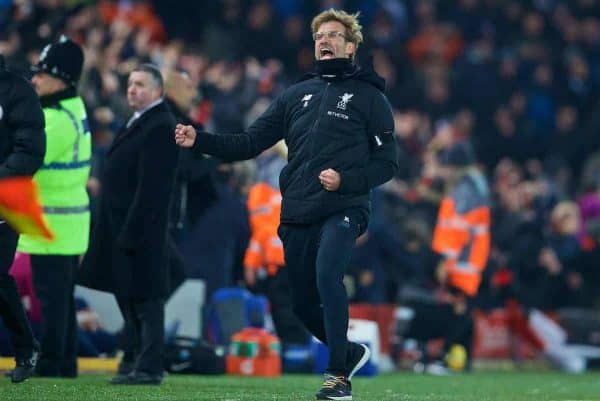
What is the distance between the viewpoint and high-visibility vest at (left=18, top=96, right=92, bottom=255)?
1115 cm

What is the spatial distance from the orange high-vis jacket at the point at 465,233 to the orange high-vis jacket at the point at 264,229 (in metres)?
2.09

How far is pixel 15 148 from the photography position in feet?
33.1

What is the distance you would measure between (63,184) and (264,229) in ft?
16.1

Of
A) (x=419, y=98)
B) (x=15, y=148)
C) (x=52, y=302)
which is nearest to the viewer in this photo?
(x=15, y=148)

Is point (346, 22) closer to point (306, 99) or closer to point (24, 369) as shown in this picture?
point (306, 99)

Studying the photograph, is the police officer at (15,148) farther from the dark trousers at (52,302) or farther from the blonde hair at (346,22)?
the blonde hair at (346,22)

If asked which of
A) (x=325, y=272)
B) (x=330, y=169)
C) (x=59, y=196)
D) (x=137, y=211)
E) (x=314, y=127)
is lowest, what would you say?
(x=325, y=272)

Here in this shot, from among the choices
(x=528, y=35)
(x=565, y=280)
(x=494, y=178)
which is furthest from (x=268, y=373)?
(x=528, y=35)

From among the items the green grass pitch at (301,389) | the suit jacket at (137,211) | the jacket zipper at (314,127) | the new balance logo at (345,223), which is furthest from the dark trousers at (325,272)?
the suit jacket at (137,211)

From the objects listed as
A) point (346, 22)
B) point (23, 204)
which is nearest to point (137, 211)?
point (346, 22)

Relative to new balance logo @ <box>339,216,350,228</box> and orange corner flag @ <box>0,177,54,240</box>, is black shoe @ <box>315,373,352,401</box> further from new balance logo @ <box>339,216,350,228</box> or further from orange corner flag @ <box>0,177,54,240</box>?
orange corner flag @ <box>0,177,54,240</box>

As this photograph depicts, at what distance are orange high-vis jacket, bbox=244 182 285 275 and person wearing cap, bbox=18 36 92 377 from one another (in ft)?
14.4

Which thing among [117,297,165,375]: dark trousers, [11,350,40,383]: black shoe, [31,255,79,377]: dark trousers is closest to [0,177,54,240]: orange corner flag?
[11,350,40,383]: black shoe

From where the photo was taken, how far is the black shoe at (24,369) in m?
10.3
